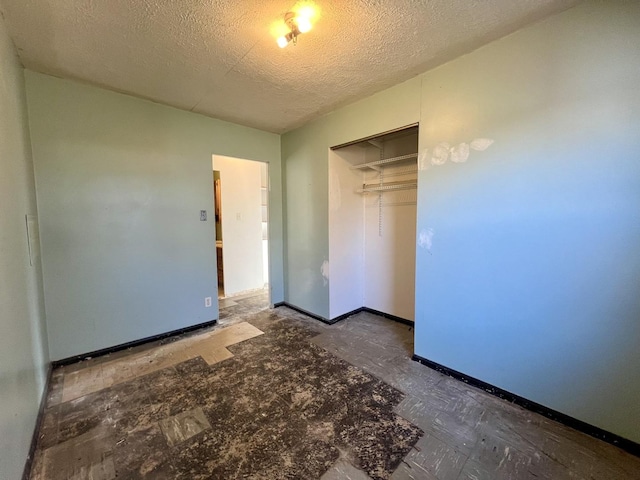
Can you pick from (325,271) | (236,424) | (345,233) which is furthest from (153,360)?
(345,233)

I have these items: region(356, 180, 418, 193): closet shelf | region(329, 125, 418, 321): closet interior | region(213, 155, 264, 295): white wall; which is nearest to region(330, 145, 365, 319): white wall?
region(329, 125, 418, 321): closet interior

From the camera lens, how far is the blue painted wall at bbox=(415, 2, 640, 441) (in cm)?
140

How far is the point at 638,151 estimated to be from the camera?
134cm

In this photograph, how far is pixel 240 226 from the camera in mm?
4469

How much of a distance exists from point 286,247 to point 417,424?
265cm

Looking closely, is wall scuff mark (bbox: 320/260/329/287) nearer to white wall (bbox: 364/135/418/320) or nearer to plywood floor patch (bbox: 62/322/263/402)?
white wall (bbox: 364/135/418/320)

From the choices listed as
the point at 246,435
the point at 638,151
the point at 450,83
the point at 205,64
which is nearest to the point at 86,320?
the point at 246,435

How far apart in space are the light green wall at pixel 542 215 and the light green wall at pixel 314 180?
0.18 meters

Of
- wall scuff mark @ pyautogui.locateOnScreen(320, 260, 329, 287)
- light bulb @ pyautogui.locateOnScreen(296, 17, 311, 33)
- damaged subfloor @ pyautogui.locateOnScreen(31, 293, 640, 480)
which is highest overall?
light bulb @ pyautogui.locateOnScreen(296, 17, 311, 33)

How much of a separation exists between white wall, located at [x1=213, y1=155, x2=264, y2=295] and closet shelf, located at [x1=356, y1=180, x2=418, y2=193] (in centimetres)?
208

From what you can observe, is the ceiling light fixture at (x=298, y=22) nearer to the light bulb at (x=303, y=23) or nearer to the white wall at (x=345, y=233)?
the light bulb at (x=303, y=23)

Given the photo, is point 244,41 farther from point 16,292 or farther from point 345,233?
point 345,233

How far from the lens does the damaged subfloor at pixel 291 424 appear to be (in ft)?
4.39

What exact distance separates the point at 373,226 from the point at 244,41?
2.44 m
